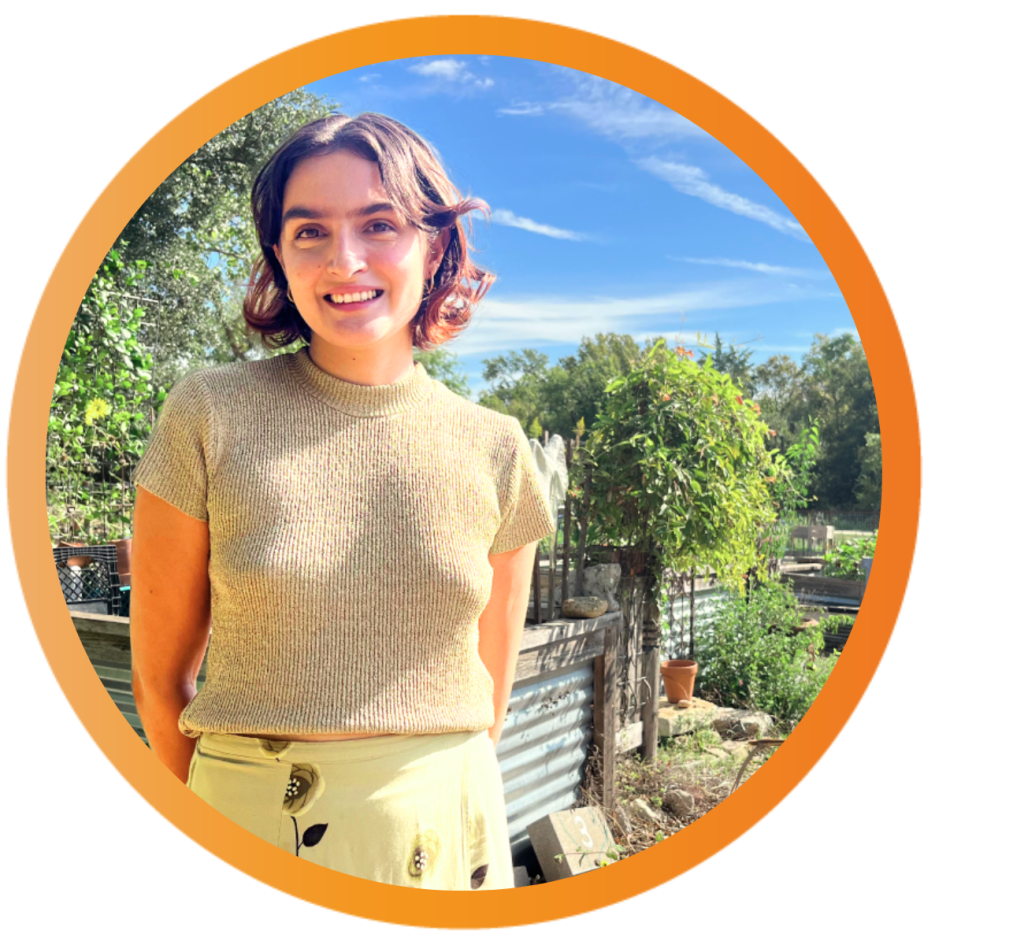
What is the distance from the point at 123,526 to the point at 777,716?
213 cm

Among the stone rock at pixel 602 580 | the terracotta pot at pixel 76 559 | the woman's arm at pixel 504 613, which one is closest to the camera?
the woman's arm at pixel 504 613

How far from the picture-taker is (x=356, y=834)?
0.99 metres

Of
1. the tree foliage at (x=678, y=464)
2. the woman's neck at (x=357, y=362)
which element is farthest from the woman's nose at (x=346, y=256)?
the tree foliage at (x=678, y=464)

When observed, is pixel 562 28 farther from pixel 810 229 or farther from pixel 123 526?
pixel 123 526

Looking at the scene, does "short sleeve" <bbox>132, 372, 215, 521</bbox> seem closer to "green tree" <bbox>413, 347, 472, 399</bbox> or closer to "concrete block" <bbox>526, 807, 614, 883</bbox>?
"green tree" <bbox>413, 347, 472, 399</bbox>

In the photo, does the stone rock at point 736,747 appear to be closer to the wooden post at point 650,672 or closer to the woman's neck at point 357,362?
the wooden post at point 650,672

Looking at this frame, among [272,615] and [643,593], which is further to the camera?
[643,593]

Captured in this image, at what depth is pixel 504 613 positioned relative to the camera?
1192mm

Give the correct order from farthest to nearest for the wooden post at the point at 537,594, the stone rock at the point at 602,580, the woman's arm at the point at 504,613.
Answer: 1. the stone rock at the point at 602,580
2. the wooden post at the point at 537,594
3. the woman's arm at the point at 504,613

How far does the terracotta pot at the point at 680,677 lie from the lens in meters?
2.30

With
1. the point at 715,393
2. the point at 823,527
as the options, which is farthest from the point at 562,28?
the point at 823,527

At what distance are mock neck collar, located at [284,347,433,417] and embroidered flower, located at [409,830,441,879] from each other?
1.83 ft

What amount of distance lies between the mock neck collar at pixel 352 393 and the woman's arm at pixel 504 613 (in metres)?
0.27

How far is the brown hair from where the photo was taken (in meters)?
1.01
